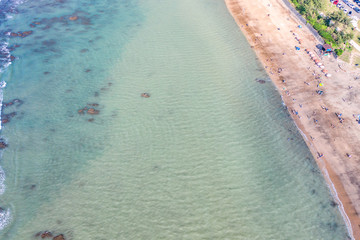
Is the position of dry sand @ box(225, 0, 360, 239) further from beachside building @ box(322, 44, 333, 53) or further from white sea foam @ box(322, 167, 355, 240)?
beachside building @ box(322, 44, 333, 53)

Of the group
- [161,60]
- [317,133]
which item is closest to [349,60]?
[317,133]

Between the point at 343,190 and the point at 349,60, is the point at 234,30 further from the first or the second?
the point at 343,190

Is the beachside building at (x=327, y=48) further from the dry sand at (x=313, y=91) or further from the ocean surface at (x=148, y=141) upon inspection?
the ocean surface at (x=148, y=141)

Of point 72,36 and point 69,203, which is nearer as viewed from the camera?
point 69,203

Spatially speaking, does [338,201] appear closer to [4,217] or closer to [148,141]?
[148,141]

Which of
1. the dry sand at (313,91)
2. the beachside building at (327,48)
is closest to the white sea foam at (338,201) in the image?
the dry sand at (313,91)

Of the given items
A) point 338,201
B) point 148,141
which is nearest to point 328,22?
point 338,201
